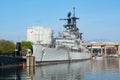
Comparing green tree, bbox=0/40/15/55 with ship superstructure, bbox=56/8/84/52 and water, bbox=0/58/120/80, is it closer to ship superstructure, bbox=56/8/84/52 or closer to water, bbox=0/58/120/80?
ship superstructure, bbox=56/8/84/52

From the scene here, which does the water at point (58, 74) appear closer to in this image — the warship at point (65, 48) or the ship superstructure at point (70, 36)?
the warship at point (65, 48)

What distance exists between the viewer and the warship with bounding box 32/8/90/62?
109 metres

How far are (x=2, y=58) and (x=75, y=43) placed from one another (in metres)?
58.7

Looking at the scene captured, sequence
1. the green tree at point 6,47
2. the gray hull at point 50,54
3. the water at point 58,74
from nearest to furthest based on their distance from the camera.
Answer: the water at point 58,74 < the gray hull at point 50,54 < the green tree at point 6,47

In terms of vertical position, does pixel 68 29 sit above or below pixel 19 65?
above

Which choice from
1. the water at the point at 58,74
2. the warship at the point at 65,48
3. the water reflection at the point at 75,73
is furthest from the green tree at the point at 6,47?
the water at the point at 58,74

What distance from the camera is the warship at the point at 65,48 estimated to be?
4301 inches

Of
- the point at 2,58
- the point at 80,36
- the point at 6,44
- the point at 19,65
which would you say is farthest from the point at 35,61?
the point at 80,36

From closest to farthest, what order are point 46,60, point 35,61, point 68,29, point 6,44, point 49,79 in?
point 49,79
point 35,61
point 46,60
point 6,44
point 68,29

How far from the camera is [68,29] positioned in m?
155

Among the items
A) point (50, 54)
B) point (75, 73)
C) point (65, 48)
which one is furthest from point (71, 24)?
point (75, 73)

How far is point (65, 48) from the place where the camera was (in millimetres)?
133625

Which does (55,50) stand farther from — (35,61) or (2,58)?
(2,58)

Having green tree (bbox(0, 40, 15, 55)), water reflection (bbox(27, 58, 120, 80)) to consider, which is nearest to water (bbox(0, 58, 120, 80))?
water reflection (bbox(27, 58, 120, 80))
